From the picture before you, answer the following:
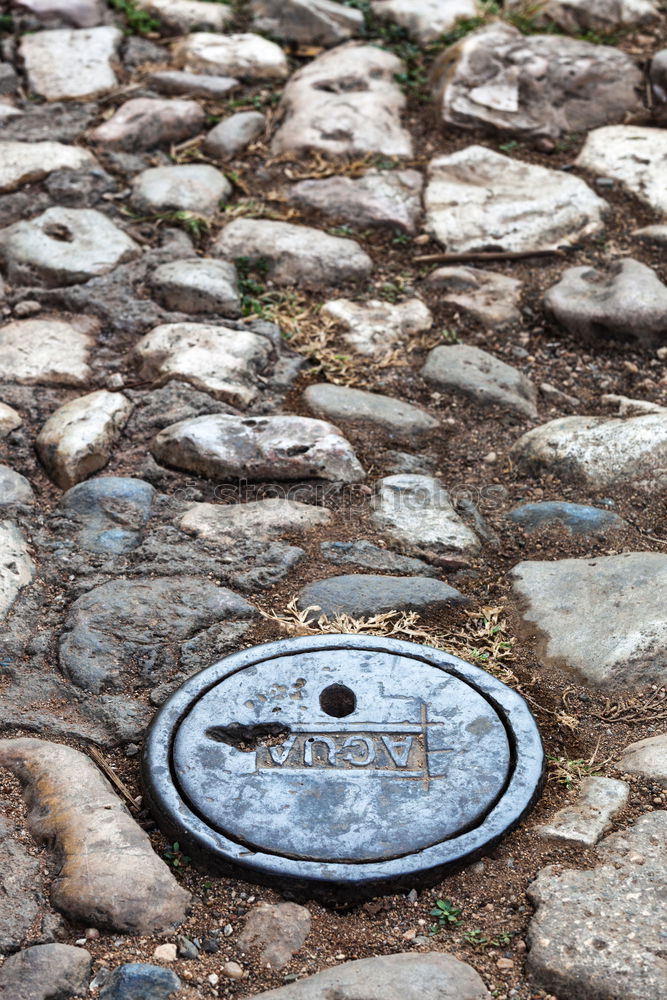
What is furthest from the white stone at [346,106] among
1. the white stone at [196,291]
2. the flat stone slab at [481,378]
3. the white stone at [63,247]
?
the flat stone slab at [481,378]

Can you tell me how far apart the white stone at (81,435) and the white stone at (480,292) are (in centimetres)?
137

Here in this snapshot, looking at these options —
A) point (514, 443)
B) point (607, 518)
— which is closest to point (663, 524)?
point (607, 518)

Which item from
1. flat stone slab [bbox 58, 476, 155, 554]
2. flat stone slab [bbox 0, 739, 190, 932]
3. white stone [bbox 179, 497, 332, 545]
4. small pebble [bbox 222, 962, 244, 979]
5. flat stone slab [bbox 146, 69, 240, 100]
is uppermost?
flat stone slab [bbox 146, 69, 240, 100]

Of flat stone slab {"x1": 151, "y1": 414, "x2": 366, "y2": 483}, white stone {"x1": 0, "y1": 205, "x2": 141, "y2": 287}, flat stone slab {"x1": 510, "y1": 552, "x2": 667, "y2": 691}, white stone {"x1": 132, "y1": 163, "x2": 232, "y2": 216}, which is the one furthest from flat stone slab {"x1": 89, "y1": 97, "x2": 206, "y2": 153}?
flat stone slab {"x1": 510, "y1": 552, "x2": 667, "y2": 691}

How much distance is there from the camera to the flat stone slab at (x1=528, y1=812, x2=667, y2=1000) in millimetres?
1886

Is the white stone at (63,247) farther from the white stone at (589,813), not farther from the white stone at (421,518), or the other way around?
the white stone at (589,813)

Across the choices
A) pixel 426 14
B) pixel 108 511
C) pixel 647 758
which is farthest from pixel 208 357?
pixel 426 14

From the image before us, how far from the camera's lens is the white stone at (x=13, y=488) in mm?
3143

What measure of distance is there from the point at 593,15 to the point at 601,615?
400 centimetres

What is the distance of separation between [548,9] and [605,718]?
14.2ft

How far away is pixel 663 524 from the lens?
A: 317 centimetres

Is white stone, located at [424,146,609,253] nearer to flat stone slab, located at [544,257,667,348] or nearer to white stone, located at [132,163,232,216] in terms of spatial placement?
flat stone slab, located at [544,257,667,348]

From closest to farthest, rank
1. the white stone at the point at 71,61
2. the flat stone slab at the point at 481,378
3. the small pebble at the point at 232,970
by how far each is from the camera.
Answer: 1. the small pebble at the point at 232,970
2. the flat stone slab at the point at 481,378
3. the white stone at the point at 71,61

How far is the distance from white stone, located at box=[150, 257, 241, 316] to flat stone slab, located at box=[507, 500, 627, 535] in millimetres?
1395
